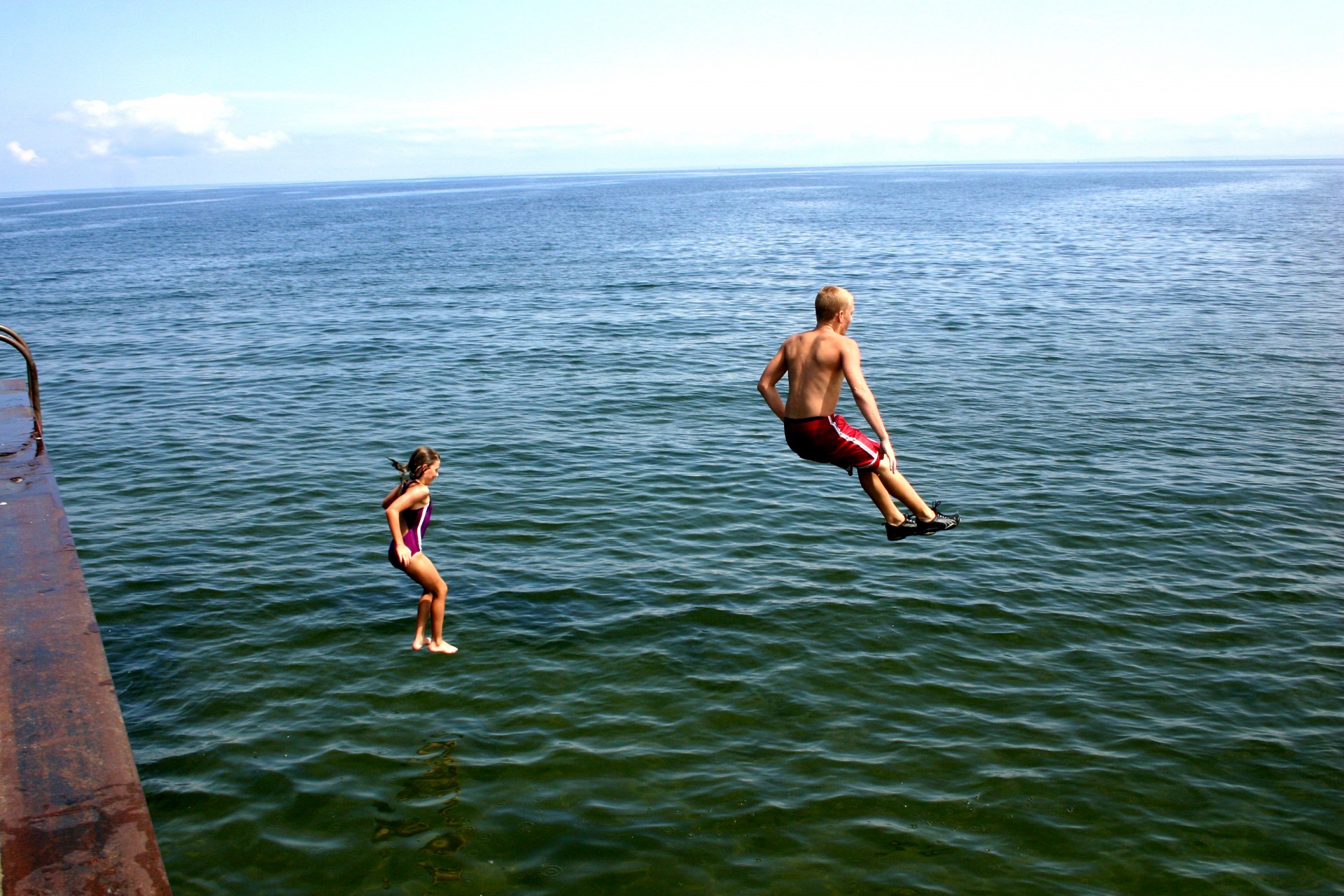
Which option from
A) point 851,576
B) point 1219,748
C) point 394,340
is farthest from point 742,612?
point 394,340

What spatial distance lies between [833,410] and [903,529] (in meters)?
1.34

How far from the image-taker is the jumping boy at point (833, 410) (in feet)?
28.7

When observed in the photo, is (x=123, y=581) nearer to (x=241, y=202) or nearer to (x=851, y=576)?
(x=851, y=576)

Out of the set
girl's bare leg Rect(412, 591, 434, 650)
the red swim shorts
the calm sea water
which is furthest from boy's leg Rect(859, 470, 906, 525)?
girl's bare leg Rect(412, 591, 434, 650)

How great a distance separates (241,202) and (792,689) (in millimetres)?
208474

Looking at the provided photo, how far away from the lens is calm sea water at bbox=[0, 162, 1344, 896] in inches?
356

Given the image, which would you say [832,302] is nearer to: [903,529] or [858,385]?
[858,385]

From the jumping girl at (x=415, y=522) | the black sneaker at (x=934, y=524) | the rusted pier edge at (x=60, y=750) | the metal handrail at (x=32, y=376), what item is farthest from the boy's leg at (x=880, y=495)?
the metal handrail at (x=32, y=376)

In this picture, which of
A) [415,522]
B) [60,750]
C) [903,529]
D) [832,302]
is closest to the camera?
[60,750]

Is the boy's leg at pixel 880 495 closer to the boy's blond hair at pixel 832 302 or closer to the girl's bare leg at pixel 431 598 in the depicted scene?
the boy's blond hair at pixel 832 302

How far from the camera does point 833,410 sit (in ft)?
29.8

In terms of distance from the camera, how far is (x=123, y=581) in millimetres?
14578

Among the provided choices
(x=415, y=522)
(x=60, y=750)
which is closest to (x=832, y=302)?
(x=415, y=522)

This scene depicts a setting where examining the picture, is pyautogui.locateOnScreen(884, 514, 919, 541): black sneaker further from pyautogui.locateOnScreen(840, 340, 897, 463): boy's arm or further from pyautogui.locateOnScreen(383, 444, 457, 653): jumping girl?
pyautogui.locateOnScreen(383, 444, 457, 653): jumping girl
